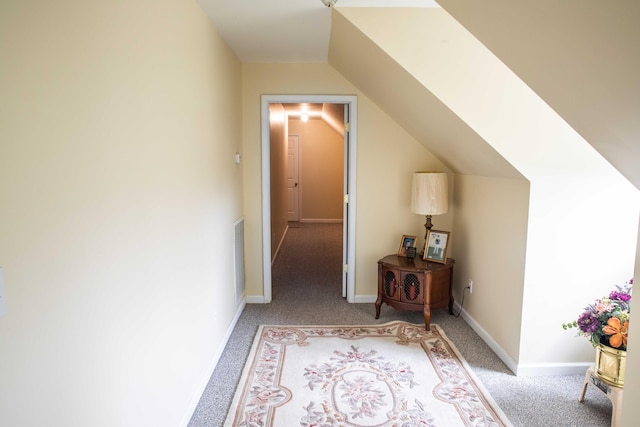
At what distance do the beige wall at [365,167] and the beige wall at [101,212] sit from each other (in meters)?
1.43

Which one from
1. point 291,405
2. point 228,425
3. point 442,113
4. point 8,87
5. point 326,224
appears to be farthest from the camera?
point 326,224

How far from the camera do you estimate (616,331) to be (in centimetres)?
211

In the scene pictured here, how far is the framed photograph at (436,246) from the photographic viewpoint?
143 inches

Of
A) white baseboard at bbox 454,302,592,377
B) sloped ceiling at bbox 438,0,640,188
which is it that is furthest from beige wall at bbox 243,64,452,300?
sloped ceiling at bbox 438,0,640,188

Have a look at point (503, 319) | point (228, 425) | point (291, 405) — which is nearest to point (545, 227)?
point (503, 319)

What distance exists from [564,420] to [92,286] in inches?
91.6

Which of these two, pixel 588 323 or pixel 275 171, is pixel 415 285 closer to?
pixel 588 323

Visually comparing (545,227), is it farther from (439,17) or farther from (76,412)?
(76,412)

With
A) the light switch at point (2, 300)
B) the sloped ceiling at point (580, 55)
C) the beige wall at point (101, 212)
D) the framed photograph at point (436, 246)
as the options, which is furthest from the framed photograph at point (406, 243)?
the light switch at point (2, 300)

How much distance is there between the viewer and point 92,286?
4.11ft

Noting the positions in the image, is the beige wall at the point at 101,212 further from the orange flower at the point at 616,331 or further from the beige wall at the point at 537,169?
the orange flower at the point at 616,331

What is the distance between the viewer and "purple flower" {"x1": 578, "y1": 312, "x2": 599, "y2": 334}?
221cm

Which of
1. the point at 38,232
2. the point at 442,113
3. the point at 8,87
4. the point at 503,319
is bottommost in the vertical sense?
the point at 503,319

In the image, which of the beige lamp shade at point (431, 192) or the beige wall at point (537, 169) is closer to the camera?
the beige wall at point (537, 169)
